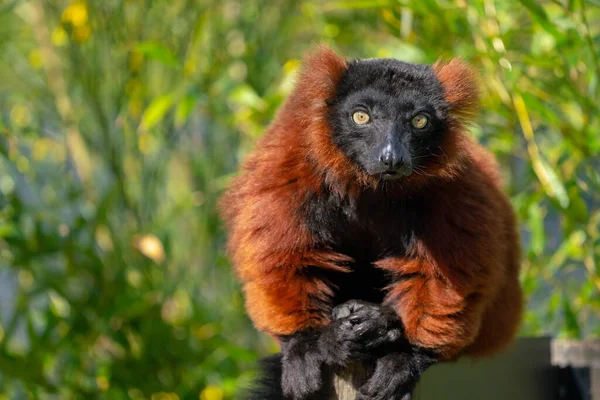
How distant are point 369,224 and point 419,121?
1.21 feet

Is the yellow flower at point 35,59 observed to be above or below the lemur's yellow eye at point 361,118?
below

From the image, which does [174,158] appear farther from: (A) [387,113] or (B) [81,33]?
(A) [387,113]

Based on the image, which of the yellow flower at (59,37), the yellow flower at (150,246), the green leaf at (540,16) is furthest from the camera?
the yellow flower at (59,37)

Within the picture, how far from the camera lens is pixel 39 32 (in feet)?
18.0

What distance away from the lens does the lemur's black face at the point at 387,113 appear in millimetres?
2480

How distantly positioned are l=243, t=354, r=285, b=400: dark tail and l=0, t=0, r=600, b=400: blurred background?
150cm

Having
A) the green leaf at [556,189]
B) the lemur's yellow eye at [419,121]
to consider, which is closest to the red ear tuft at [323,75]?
the lemur's yellow eye at [419,121]

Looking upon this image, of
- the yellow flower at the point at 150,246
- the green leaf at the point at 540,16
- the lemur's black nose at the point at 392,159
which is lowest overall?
the yellow flower at the point at 150,246

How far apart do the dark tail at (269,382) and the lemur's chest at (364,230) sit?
0.29m

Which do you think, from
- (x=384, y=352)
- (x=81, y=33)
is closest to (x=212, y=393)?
(x=81, y=33)

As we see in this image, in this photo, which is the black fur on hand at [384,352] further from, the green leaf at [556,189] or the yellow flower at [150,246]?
the yellow flower at [150,246]

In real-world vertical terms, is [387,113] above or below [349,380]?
above

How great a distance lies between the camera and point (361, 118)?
2555 millimetres

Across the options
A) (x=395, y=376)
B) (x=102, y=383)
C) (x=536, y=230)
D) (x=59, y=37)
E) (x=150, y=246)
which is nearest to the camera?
(x=395, y=376)
